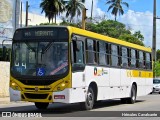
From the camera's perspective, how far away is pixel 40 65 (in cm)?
1529

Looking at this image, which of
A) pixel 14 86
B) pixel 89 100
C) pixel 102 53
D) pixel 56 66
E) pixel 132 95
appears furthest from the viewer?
pixel 132 95

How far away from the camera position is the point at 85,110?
16750 mm

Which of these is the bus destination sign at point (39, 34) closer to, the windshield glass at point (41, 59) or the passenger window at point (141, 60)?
the windshield glass at point (41, 59)

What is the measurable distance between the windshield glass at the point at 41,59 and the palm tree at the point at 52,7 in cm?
5846

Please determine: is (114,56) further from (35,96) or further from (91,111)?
(35,96)

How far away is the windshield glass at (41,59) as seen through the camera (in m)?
15.2

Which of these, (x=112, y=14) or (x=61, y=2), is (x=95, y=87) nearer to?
(x=61, y=2)

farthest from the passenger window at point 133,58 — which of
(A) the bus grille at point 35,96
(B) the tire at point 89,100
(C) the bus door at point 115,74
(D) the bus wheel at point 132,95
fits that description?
(A) the bus grille at point 35,96

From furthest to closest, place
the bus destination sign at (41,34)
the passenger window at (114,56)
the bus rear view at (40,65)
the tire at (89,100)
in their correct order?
the passenger window at (114,56)
the tire at (89,100)
the bus destination sign at (41,34)
the bus rear view at (40,65)

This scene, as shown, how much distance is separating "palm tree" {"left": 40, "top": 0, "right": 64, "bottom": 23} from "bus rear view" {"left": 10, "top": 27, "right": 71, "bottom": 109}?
191ft

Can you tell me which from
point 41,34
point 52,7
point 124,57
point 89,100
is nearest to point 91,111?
point 89,100

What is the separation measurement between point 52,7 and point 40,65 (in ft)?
198

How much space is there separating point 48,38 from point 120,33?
68782mm

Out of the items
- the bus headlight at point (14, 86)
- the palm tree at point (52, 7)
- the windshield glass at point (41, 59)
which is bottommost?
the bus headlight at point (14, 86)
